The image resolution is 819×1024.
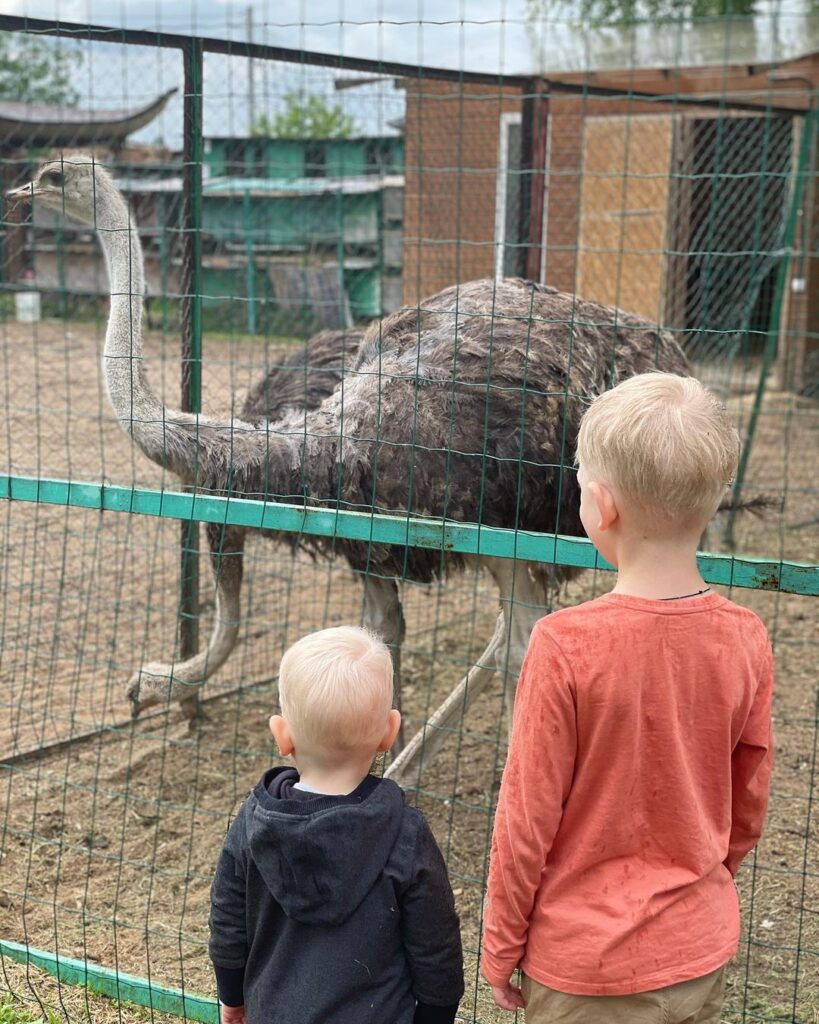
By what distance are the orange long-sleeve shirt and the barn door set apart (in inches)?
437

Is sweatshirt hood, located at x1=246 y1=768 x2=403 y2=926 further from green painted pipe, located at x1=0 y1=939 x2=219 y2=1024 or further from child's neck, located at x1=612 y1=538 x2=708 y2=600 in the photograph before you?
green painted pipe, located at x1=0 y1=939 x2=219 y2=1024

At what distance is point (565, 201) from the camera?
11352mm

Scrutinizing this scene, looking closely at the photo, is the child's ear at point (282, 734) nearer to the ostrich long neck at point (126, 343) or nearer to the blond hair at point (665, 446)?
the blond hair at point (665, 446)

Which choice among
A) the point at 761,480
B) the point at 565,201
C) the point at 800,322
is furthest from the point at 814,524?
the point at 800,322

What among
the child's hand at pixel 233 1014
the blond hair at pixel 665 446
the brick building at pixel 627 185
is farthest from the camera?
the brick building at pixel 627 185

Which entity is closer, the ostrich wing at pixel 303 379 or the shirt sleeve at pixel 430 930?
the shirt sleeve at pixel 430 930

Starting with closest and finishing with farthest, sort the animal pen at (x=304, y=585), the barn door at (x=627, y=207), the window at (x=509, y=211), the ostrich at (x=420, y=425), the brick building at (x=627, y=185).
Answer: the animal pen at (x=304, y=585) → the ostrich at (x=420, y=425) → the window at (x=509, y=211) → the brick building at (x=627, y=185) → the barn door at (x=627, y=207)

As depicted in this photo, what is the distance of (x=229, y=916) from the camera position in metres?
1.93

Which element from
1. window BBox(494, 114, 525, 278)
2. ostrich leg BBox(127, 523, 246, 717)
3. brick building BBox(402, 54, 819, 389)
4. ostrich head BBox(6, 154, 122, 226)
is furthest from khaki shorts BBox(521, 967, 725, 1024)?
brick building BBox(402, 54, 819, 389)

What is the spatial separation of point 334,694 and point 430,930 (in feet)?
1.32

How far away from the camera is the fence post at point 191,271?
415cm

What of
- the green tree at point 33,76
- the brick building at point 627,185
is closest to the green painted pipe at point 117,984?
the brick building at point 627,185

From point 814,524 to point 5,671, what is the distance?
17.1 ft

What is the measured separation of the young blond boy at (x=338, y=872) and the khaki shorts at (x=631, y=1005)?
0.57 feet
